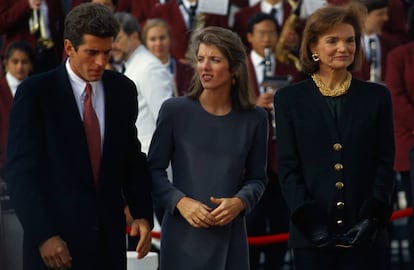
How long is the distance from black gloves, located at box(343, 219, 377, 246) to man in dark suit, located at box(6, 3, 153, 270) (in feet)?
3.72

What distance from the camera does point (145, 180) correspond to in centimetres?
729

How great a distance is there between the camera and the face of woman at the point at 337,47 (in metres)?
7.66

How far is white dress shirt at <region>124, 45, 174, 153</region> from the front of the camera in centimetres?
1066

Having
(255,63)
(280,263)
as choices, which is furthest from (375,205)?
(255,63)

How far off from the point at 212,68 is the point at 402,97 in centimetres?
414

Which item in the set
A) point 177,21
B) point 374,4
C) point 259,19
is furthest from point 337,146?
point 177,21

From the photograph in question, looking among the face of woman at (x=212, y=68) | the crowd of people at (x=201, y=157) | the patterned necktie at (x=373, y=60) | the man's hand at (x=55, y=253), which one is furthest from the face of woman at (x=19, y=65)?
the man's hand at (x=55, y=253)

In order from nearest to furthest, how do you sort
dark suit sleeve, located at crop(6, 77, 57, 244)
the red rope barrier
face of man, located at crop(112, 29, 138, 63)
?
dark suit sleeve, located at crop(6, 77, 57, 244) < the red rope barrier < face of man, located at crop(112, 29, 138, 63)

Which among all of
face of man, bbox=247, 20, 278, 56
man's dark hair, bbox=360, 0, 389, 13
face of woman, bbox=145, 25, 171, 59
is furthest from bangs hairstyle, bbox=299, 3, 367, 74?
man's dark hair, bbox=360, 0, 389, 13

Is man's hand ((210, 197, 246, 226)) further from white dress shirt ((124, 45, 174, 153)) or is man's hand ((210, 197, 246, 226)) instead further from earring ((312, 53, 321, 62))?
white dress shirt ((124, 45, 174, 153))

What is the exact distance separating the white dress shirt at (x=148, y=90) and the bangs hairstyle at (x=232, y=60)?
2731 mm

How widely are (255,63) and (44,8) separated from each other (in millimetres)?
2582

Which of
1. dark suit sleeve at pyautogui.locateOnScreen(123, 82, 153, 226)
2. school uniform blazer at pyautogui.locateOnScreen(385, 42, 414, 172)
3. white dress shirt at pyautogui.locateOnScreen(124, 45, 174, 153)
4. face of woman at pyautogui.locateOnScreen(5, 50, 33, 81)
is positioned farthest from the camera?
face of woman at pyautogui.locateOnScreen(5, 50, 33, 81)

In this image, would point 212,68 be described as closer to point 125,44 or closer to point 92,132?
point 92,132
